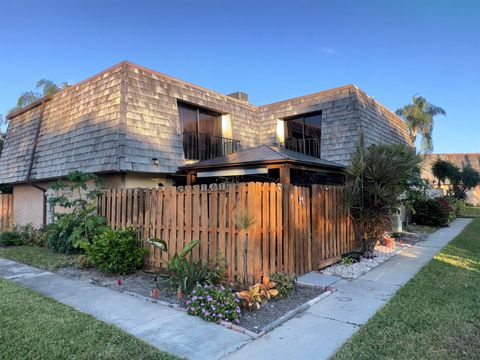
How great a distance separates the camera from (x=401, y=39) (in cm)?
1294

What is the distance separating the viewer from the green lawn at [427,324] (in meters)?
3.40

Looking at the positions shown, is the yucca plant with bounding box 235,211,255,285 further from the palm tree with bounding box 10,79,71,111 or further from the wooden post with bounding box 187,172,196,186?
the palm tree with bounding box 10,79,71,111

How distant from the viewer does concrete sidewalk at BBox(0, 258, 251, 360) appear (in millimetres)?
3633

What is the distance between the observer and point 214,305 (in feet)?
14.6

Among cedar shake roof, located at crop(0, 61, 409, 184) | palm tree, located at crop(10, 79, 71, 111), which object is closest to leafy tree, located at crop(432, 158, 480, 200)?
cedar shake roof, located at crop(0, 61, 409, 184)

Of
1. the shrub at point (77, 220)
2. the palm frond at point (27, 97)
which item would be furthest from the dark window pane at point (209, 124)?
the palm frond at point (27, 97)

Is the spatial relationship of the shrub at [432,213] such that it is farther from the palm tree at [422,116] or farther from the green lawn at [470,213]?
the palm tree at [422,116]

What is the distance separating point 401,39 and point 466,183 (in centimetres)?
2075

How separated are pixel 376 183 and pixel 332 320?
4.44m

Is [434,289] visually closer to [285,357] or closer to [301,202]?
[301,202]

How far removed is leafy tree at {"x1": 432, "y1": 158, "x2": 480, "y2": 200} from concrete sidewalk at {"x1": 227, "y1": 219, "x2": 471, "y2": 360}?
23.1 m

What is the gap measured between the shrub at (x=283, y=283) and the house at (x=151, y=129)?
5.35 metres

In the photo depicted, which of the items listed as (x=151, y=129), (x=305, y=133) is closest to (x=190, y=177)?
(x=151, y=129)

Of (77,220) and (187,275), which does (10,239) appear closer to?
(77,220)
